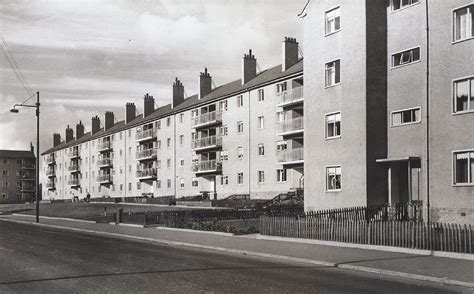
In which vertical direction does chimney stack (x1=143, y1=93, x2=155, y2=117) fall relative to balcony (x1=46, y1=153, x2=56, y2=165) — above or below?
above

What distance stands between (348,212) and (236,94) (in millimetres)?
31442

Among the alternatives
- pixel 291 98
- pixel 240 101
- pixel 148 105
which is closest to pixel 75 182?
pixel 148 105

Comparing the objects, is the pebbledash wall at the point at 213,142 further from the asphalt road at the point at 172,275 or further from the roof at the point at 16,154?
the roof at the point at 16,154

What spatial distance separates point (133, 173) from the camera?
78.0 m

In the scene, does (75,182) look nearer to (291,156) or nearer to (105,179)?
(105,179)

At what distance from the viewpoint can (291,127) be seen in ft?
147

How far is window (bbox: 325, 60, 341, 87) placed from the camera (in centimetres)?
2872

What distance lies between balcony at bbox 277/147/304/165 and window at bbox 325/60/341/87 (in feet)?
47.0

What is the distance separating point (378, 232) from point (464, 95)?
855 centimetres

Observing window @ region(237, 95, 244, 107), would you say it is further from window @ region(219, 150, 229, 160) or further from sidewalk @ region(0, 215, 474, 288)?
sidewalk @ region(0, 215, 474, 288)

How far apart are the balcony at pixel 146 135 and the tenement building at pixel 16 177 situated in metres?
69.0

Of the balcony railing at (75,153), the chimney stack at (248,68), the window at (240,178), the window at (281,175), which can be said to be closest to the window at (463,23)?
the window at (281,175)

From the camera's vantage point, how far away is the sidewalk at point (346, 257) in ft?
39.4

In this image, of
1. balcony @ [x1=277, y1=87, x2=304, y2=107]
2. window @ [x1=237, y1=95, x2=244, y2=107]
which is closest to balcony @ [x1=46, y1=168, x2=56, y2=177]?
window @ [x1=237, y1=95, x2=244, y2=107]
